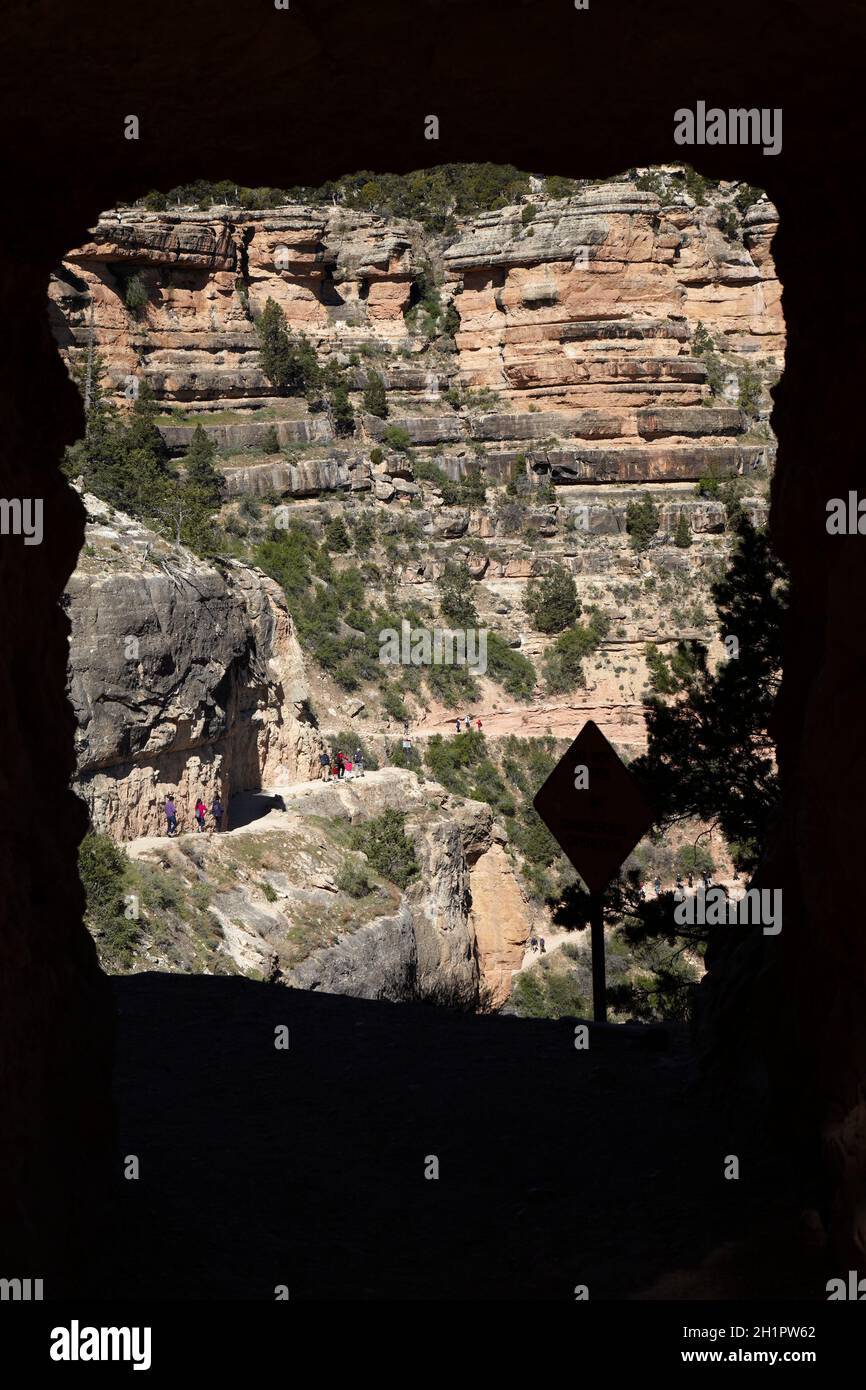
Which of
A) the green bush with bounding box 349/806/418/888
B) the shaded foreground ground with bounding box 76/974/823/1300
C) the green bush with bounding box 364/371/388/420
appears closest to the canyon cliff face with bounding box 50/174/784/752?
the green bush with bounding box 364/371/388/420

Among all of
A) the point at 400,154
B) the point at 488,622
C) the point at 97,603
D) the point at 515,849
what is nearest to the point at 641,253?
the point at 488,622

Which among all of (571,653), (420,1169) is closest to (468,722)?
(571,653)

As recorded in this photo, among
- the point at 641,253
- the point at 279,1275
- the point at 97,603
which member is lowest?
the point at 279,1275

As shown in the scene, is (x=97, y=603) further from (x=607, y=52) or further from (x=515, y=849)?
(x=607, y=52)

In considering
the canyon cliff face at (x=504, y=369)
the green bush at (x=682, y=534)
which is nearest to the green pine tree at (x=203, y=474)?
the canyon cliff face at (x=504, y=369)

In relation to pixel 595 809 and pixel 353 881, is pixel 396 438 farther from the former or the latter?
pixel 595 809

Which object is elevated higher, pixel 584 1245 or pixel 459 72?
pixel 459 72
